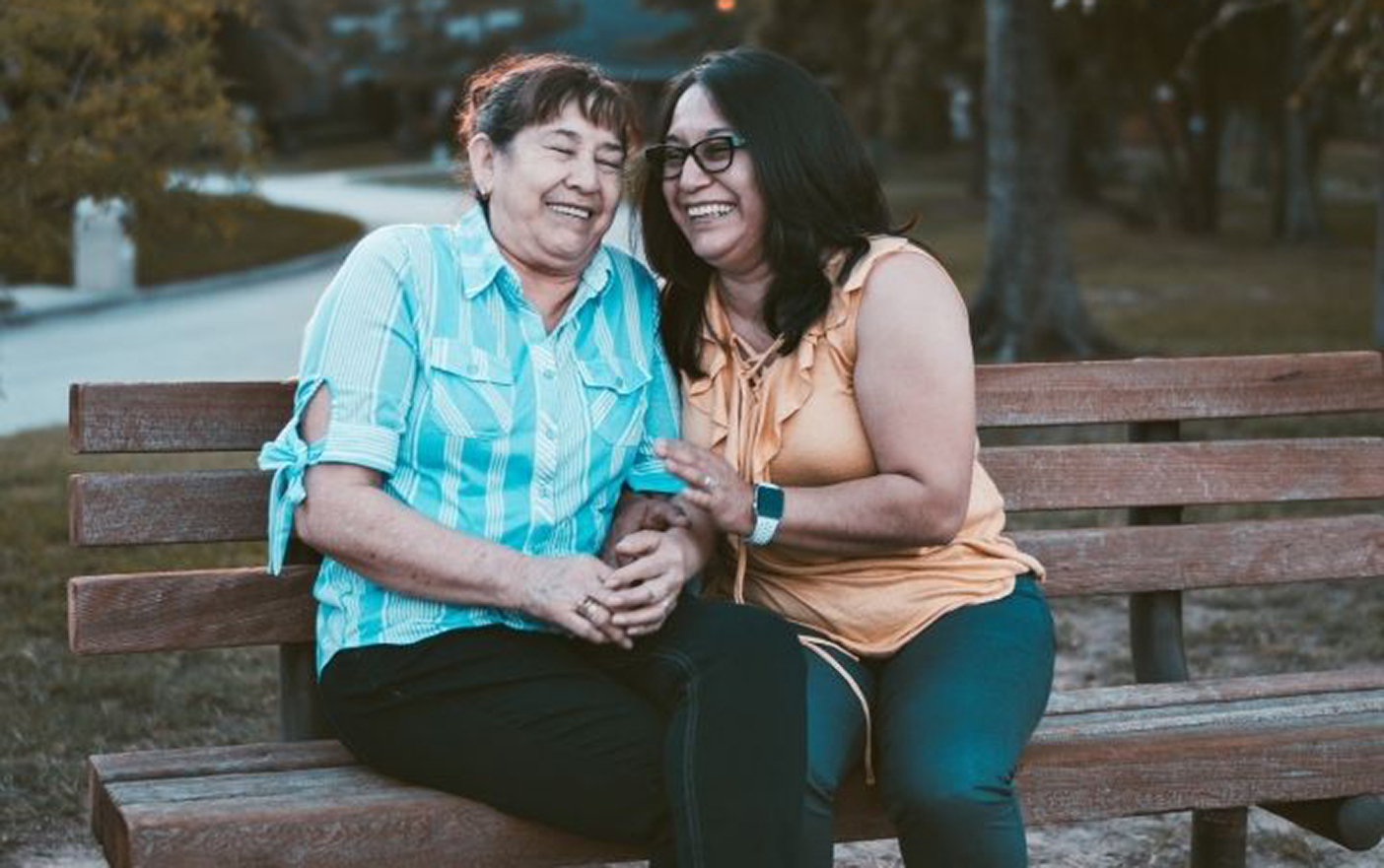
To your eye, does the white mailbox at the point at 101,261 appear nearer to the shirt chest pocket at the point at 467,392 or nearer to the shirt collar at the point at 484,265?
the shirt collar at the point at 484,265

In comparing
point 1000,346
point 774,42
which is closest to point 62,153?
point 1000,346

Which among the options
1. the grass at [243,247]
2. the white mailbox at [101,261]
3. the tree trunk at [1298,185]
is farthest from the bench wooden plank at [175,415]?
the tree trunk at [1298,185]

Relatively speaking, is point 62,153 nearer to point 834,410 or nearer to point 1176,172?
point 834,410

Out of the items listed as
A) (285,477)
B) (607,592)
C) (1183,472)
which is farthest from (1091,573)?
(285,477)

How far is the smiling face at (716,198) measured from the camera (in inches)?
147

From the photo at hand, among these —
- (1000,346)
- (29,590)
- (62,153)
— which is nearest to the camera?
(29,590)

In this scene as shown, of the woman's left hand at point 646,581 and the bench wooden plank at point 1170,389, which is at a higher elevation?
the bench wooden plank at point 1170,389

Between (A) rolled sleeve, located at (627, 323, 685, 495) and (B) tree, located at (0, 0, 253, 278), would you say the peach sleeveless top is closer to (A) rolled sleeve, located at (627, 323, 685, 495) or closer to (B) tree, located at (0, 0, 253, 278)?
(A) rolled sleeve, located at (627, 323, 685, 495)

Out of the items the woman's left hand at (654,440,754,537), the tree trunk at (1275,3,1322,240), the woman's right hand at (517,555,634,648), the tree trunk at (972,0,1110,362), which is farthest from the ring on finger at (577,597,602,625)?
the tree trunk at (1275,3,1322,240)

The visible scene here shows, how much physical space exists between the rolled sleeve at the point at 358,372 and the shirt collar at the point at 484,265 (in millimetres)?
107

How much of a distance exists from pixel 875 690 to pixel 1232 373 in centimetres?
130

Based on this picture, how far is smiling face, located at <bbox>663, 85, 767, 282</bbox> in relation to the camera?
147 inches

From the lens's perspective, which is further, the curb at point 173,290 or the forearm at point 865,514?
the curb at point 173,290

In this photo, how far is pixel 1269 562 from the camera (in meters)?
4.49
